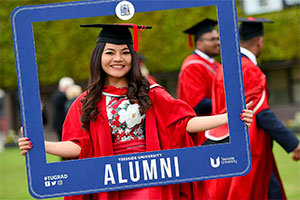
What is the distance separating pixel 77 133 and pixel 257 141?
187 cm

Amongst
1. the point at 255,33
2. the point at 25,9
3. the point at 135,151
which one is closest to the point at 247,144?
the point at 135,151

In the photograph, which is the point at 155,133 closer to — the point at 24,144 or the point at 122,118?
the point at 122,118

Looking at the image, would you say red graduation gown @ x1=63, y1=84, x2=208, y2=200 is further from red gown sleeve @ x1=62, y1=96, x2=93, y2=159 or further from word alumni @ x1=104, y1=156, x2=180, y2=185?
word alumni @ x1=104, y1=156, x2=180, y2=185

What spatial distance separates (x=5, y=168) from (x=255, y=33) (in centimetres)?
971

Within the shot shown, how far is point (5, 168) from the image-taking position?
13570 mm

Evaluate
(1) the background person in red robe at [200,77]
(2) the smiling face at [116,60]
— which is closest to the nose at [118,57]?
Result: (2) the smiling face at [116,60]

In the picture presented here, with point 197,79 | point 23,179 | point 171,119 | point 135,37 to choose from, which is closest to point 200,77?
point 197,79

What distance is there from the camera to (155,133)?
3773 millimetres

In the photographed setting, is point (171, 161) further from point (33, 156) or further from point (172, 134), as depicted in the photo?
point (33, 156)

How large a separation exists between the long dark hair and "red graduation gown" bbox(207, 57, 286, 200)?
1.16 metres

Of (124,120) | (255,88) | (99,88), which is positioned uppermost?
(99,88)

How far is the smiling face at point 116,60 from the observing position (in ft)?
12.4

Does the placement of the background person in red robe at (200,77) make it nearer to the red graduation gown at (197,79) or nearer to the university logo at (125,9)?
the red graduation gown at (197,79)

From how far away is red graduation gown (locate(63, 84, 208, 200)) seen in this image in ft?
12.3
